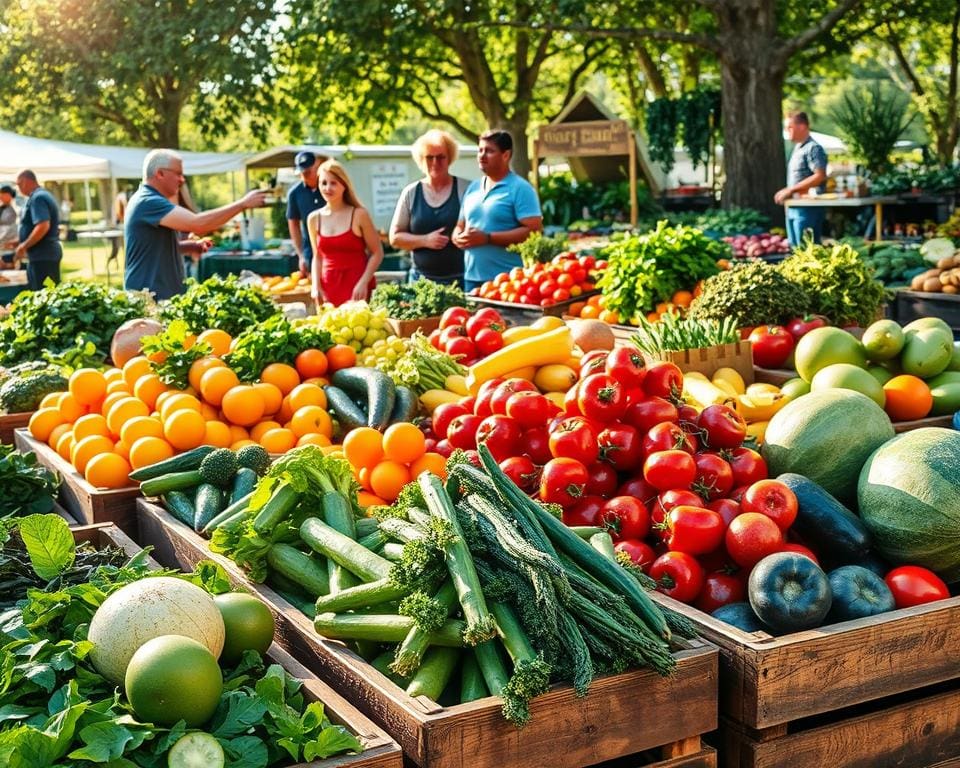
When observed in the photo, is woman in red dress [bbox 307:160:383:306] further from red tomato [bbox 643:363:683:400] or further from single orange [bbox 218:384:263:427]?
red tomato [bbox 643:363:683:400]

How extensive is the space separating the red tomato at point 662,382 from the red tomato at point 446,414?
26.8 inches

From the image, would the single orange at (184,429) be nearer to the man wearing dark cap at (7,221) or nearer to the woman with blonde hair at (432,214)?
the woman with blonde hair at (432,214)

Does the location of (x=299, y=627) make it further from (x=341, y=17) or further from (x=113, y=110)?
(x=113, y=110)

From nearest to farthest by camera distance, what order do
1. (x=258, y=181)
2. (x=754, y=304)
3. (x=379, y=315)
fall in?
(x=754, y=304) → (x=379, y=315) → (x=258, y=181)

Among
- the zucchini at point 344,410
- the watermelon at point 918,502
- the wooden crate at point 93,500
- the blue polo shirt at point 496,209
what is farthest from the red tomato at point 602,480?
the blue polo shirt at point 496,209

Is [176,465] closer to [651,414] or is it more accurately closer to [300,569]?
[300,569]

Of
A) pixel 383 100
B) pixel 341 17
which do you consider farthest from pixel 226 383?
pixel 383 100

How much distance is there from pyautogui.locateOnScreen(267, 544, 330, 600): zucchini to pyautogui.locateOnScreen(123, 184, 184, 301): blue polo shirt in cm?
468

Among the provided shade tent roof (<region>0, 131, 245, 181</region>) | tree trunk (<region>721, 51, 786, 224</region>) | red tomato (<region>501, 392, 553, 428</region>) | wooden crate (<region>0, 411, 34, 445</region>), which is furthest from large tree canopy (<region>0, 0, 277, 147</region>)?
red tomato (<region>501, 392, 553, 428</region>)

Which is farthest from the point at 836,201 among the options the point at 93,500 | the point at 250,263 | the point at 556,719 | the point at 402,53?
the point at 556,719

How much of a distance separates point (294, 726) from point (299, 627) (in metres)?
0.57

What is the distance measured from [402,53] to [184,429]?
16.5 m

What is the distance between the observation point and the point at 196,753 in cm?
193

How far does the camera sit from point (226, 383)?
408 cm
